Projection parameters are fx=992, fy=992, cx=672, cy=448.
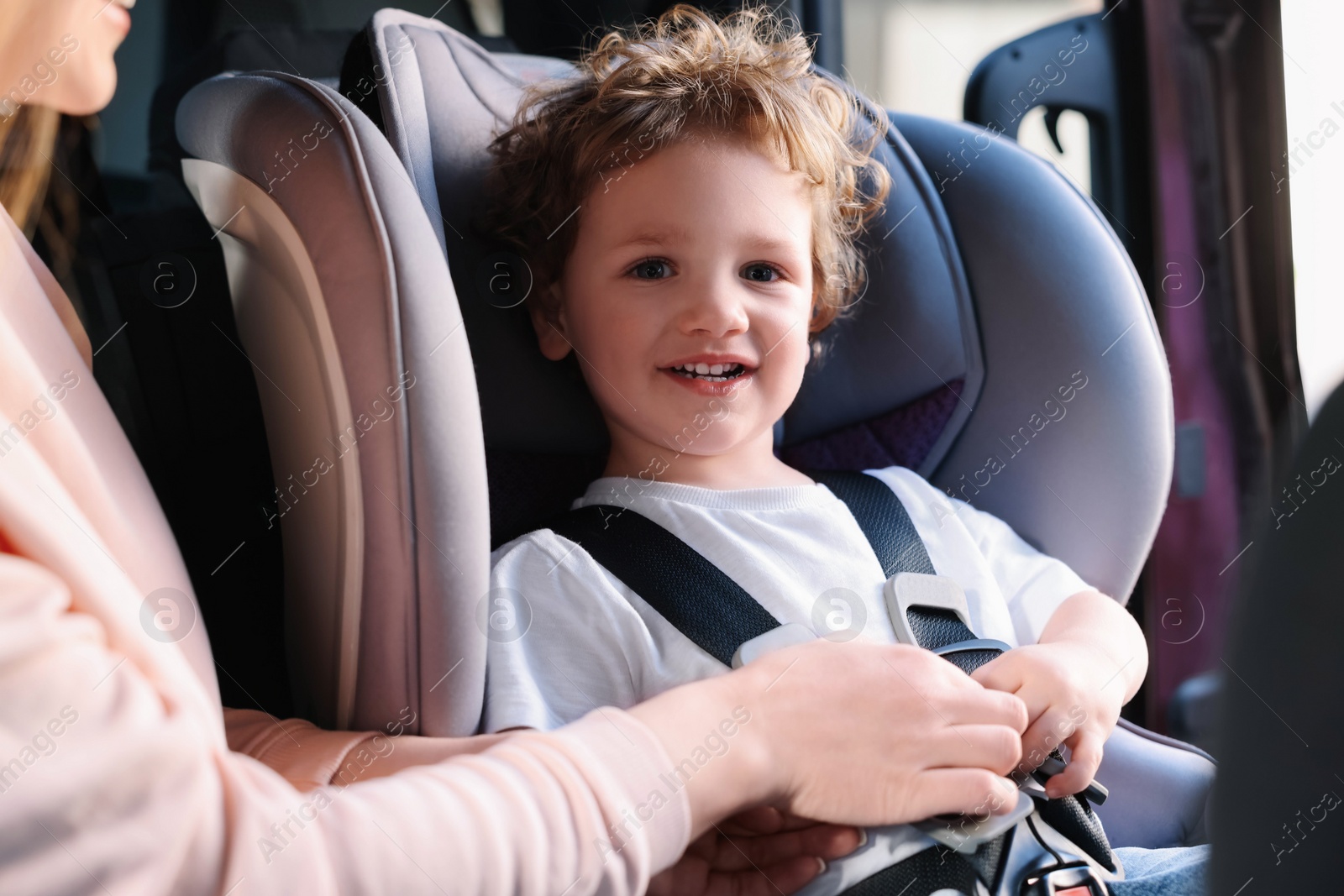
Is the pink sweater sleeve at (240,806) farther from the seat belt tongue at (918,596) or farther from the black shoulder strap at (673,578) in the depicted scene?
the seat belt tongue at (918,596)

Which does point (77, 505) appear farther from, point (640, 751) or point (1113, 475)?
point (1113, 475)

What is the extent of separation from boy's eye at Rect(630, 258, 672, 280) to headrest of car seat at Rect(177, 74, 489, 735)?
30cm

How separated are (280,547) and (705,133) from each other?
58cm

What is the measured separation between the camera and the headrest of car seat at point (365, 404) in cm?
67

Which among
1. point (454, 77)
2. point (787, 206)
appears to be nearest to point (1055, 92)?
point (787, 206)

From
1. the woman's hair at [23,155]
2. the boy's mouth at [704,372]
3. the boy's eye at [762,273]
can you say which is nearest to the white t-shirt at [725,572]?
the boy's mouth at [704,372]

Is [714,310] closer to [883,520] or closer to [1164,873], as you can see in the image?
[883,520]

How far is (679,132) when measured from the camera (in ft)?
3.27

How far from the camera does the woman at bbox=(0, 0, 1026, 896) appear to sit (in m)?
0.45

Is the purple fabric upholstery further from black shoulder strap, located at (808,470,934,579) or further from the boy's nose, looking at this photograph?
the boy's nose

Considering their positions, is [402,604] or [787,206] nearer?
[402,604]

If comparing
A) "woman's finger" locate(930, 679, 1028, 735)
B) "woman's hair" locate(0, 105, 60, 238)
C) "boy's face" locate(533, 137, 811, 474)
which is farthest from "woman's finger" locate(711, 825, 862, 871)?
"woman's hair" locate(0, 105, 60, 238)

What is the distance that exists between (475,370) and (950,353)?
52cm

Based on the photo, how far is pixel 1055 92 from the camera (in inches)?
58.6
